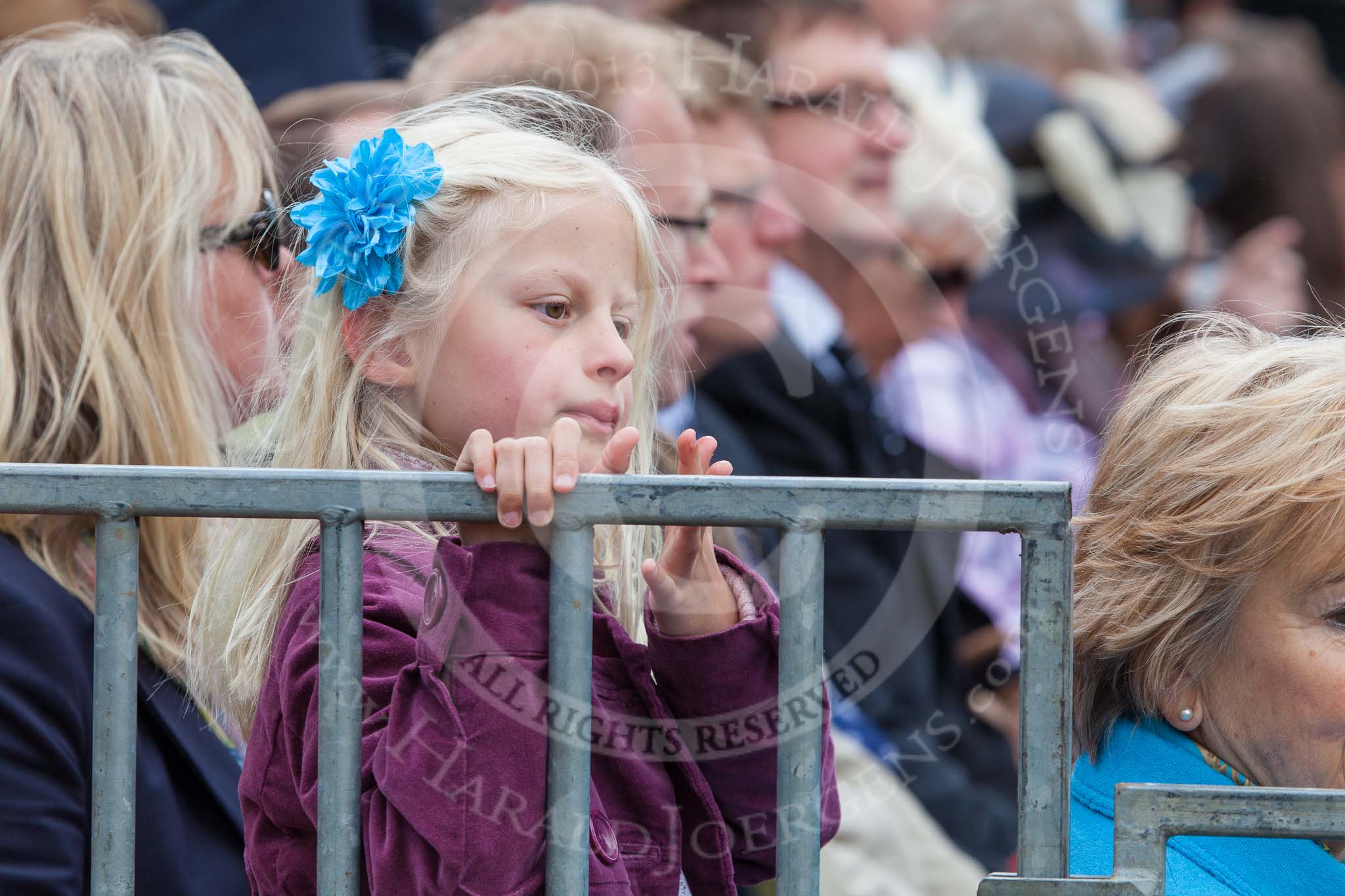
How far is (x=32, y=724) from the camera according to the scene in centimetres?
174

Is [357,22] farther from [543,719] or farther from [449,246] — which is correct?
[543,719]

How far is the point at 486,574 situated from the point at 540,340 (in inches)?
15.0

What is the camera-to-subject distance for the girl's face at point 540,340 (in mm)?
1622

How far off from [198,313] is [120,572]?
3.25ft

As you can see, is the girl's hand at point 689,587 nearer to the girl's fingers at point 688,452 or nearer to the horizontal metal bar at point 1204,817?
the girl's fingers at point 688,452

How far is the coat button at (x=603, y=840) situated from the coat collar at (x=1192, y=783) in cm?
50

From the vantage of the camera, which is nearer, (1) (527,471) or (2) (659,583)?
(1) (527,471)

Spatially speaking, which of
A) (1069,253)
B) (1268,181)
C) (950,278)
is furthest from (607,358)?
(1268,181)

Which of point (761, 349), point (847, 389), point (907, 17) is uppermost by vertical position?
point (907, 17)

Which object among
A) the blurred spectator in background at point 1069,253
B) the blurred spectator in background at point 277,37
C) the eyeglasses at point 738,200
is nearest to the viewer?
the eyeglasses at point 738,200

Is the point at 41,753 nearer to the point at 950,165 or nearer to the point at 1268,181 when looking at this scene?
the point at 950,165

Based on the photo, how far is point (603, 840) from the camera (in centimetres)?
143

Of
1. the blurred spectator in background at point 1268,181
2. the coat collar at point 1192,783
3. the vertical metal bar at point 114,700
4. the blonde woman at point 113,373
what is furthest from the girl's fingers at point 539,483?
the blurred spectator in background at point 1268,181

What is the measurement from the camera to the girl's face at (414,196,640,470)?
1622 millimetres
